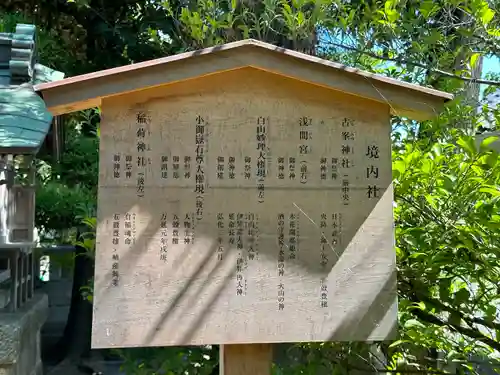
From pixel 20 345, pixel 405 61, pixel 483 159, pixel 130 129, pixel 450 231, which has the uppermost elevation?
pixel 405 61

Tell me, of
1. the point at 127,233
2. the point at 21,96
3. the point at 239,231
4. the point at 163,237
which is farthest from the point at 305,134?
the point at 21,96

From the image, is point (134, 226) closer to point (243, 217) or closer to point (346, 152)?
point (243, 217)

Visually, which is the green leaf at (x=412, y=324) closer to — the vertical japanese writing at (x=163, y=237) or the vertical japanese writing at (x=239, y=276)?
the vertical japanese writing at (x=239, y=276)

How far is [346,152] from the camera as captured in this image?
7.19 feet

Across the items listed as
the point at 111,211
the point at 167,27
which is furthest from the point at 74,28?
the point at 111,211

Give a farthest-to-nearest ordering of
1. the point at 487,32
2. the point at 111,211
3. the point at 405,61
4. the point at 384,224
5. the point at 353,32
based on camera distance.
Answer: the point at 353,32, the point at 405,61, the point at 487,32, the point at 384,224, the point at 111,211

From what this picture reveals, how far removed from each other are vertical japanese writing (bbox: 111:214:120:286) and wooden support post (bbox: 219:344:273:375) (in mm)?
553

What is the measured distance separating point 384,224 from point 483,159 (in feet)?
1.55

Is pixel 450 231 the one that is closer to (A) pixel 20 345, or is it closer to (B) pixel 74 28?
(A) pixel 20 345

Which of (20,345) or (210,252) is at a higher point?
(210,252)

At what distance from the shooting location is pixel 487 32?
2.37m

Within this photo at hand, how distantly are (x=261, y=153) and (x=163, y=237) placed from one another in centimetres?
53

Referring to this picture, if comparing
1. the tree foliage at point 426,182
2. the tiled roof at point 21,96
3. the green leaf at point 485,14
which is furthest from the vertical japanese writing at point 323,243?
the tiled roof at point 21,96

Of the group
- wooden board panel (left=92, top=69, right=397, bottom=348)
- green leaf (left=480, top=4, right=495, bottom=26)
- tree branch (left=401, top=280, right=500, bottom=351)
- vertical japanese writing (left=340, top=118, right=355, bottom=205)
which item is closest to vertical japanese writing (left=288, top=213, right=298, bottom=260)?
wooden board panel (left=92, top=69, right=397, bottom=348)
